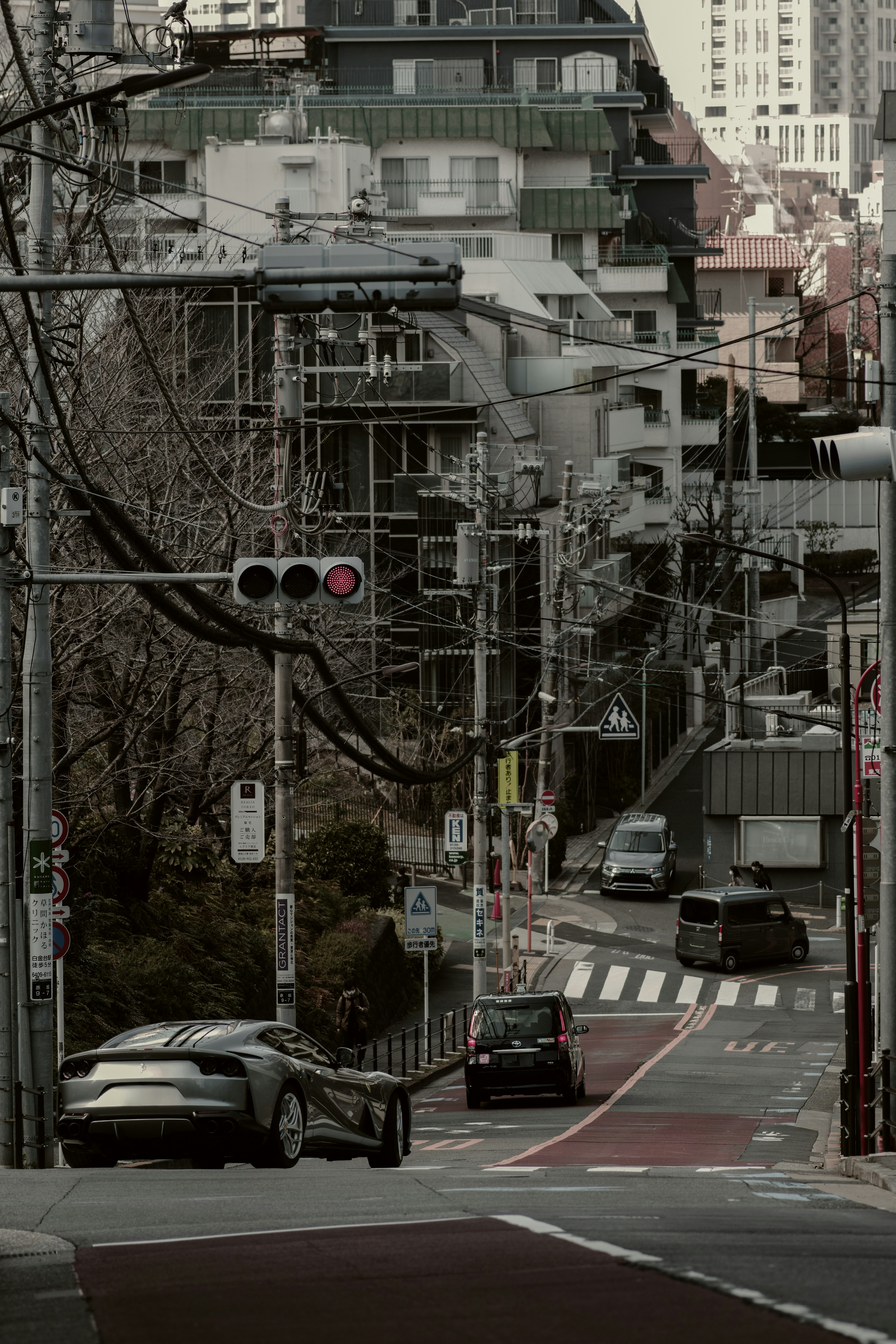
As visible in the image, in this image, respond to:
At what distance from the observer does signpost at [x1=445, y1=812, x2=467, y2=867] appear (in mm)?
35125

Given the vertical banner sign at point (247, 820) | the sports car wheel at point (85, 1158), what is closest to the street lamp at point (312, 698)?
the vertical banner sign at point (247, 820)

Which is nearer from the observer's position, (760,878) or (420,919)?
(420,919)

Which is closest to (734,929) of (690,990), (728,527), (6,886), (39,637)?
(690,990)

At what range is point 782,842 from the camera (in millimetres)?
46750

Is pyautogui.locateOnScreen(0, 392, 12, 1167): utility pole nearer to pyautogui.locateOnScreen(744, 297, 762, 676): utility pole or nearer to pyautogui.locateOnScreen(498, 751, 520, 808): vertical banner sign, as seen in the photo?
pyautogui.locateOnScreen(498, 751, 520, 808): vertical banner sign

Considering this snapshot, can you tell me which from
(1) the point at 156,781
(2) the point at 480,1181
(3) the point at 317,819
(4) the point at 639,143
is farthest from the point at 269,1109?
(4) the point at 639,143

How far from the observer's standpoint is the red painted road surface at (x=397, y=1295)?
7.10 meters

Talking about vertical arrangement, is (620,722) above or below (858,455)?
below

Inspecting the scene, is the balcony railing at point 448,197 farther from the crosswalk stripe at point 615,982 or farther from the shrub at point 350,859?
the crosswalk stripe at point 615,982

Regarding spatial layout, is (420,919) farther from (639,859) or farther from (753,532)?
(753,532)

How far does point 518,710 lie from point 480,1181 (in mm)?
38548

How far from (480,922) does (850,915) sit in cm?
1139

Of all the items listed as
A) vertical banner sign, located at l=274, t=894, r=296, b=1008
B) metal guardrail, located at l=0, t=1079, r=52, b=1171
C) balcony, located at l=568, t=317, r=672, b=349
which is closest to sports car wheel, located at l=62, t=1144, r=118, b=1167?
metal guardrail, located at l=0, t=1079, r=52, b=1171

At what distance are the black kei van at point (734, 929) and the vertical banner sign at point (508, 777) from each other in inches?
218
